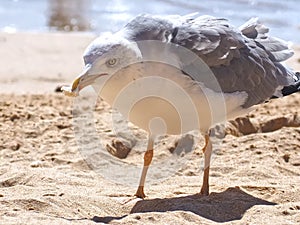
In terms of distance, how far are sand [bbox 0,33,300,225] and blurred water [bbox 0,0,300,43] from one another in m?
5.35

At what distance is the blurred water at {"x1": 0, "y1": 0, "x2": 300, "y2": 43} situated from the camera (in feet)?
45.5

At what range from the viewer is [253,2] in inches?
682

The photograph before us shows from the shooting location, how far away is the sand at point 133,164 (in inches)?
168

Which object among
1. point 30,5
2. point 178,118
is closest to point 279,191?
point 178,118

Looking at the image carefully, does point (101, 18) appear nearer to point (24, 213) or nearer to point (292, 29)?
point (292, 29)

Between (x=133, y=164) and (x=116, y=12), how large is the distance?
409 inches

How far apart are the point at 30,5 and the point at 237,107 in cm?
1173

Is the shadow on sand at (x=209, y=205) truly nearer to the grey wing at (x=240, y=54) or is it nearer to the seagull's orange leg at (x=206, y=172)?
the seagull's orange leg at (x=206, y=172)

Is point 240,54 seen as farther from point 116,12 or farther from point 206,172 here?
point 116,12

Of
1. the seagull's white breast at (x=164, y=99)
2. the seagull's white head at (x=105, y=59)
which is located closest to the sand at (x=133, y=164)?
the seagull's white breast at (x=164, y=99)

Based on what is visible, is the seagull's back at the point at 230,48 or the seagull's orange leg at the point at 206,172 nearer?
the seagull's back at the point at 230,48

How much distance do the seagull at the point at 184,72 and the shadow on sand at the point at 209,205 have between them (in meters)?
0.18

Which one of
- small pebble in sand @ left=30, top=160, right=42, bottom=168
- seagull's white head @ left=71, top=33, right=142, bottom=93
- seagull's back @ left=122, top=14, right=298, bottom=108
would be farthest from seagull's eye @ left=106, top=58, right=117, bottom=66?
small pebble in sand @ left=30, top=160, right=42, bottom=168

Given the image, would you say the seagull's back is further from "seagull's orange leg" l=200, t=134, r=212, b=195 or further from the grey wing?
"seagull's orange leg" l=200, t=134, r=212, b=195
